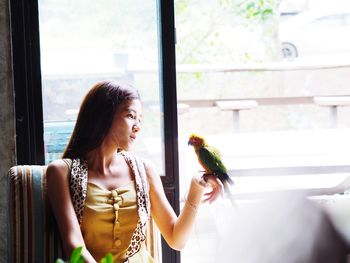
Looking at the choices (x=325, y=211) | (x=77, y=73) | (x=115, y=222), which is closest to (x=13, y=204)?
(x=115, y=222)

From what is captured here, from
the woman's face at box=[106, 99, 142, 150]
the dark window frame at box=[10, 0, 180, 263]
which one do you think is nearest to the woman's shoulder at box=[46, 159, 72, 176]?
the woman's face at box=[106, 99, 142, 150]

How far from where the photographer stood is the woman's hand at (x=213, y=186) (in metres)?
1.53

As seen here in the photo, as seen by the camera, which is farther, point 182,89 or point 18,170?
point 182,89

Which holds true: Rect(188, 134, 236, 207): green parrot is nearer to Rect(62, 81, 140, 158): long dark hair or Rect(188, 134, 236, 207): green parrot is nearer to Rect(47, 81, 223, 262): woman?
Rect(47, 81, 223, 262): woman

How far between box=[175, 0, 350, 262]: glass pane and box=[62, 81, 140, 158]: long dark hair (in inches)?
111

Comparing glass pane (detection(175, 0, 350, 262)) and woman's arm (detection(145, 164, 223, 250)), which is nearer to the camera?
woman's arm (detection(145, 164, 223, 250))

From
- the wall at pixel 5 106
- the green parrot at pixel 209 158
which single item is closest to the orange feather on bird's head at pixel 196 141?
the green parrot at pixel 209 158

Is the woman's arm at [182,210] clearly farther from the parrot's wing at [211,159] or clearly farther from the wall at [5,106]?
the wall at [5,106]

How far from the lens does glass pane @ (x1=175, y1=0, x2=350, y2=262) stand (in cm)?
490

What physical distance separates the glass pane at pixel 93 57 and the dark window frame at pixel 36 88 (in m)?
0.05

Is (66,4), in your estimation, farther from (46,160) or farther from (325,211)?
(325,211)

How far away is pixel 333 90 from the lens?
6.17 metres

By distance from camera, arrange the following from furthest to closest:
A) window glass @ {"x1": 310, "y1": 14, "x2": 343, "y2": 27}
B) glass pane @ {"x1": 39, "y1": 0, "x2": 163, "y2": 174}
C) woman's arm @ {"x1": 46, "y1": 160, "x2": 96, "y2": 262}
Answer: window glass @ {"x1": 310, "y1": 14, "x2": 343, "y2": 27}
glass pane @ {"x1": 39, "y1": 0, "x2": 163, "y2": 174}
woman's arm @ {"x1": 46, "y1": 160, "x2": 96, "y2": 262}

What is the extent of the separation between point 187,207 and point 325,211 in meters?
0.76
